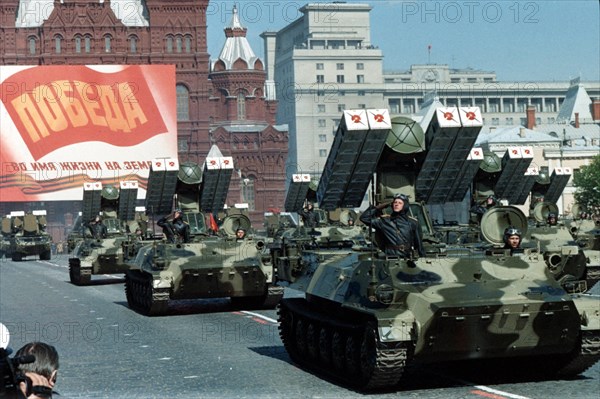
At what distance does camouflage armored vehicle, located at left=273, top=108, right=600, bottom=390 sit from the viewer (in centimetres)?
1327

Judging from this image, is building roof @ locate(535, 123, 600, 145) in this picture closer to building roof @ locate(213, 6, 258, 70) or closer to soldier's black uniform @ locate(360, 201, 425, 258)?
building roof @ locate(213, 6, 258, 70)

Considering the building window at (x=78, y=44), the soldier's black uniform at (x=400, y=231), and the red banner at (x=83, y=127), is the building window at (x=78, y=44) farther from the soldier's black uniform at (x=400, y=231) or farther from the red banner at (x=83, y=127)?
the soldier's black uniform at (x=400, y=231)

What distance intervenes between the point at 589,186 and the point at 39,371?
97.3 metres

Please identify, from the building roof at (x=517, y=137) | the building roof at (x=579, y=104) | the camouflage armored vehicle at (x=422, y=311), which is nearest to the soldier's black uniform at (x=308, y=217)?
the camouflage armored vehicle at (x=422, y=311)

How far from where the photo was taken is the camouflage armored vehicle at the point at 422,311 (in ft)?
43.5

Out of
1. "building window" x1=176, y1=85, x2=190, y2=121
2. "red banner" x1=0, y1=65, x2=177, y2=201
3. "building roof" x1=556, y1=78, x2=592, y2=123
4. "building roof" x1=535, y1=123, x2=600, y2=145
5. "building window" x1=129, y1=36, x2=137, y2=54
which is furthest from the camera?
"building roof" x1=556, y1=78, x2=592, y2=123

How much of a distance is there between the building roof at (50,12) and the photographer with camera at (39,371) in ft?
379

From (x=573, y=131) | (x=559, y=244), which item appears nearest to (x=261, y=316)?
(x=559, y=244)


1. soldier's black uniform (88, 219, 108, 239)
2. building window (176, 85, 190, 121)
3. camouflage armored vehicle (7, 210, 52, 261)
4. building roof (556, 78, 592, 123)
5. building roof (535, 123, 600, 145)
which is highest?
building roof (556, 78, 592, 123)

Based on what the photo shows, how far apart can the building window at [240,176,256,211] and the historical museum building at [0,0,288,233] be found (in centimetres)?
10

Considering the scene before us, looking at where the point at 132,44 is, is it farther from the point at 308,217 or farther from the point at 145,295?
the point at 145,295

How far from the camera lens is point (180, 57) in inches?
4732

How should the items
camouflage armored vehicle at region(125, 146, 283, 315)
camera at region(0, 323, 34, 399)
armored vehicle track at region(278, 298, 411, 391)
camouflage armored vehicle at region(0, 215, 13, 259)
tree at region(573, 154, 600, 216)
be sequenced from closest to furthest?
1. camera at region(0, 323, 34, 399)
2. armored vehicle track at region(278, 298, 411, 391)
3. camouflage armored vehicle at region(125, 146, 283, 315)
4. camouflage armored vehicle at region(0, 215, 13, 259)
5. tree at region(573, 154, 600, 216)

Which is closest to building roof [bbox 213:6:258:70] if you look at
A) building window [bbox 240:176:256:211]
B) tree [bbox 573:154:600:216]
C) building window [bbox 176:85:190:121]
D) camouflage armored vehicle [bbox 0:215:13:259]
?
building window [bbox 176:85:190:121]
